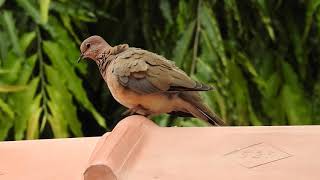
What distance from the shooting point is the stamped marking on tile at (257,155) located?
0.78 meters

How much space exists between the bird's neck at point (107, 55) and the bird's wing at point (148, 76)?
0.03 metres

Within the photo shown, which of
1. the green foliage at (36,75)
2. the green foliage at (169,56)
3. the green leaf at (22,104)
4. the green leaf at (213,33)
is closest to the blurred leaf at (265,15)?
the green foliage at (169,56)

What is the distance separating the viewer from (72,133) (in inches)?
60.2

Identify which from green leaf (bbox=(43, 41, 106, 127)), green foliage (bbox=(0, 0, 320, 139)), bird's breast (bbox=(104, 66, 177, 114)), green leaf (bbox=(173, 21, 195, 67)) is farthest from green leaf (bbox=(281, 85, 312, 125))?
bird's breast (bbox=(104, 66, 177, 114))

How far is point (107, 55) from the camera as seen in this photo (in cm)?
96

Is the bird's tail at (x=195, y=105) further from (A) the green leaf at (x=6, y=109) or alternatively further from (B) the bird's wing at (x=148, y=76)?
(A) the green leaf at (x=6, y=109)

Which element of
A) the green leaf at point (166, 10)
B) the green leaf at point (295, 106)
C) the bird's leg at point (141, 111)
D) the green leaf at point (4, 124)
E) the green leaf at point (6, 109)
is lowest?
the green leaf at point (4, 124)

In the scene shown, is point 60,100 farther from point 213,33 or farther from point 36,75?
point 213,33

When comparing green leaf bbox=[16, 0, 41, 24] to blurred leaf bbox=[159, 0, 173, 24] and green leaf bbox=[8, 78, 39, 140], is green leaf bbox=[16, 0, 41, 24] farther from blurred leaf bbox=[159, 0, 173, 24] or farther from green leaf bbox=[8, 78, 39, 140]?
blurred leaf bbox=[159, 0, 173, 24]

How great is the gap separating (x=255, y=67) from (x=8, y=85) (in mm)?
566

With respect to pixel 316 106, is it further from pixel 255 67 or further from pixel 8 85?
pixel 8 85

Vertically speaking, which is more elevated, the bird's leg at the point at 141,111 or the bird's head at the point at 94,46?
the bird's head at the point at 94,46

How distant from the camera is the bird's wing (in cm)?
92

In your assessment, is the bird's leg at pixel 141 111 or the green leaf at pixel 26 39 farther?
the green leaf at pixel 26 39
